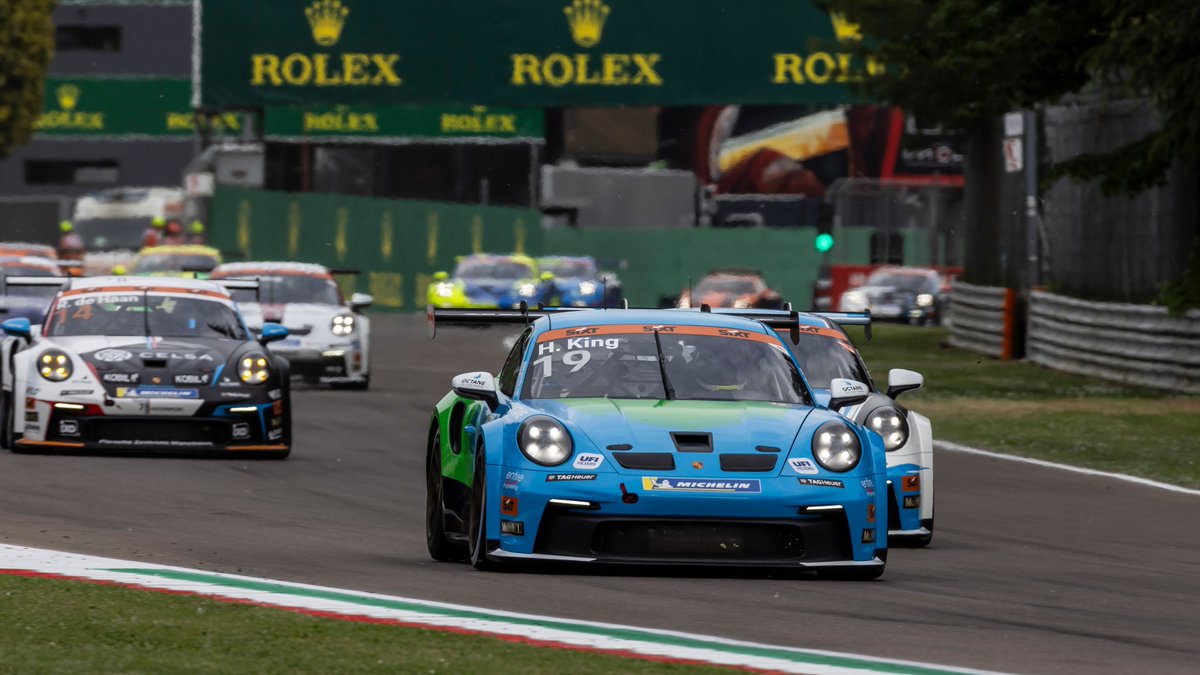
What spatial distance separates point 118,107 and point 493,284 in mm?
48670

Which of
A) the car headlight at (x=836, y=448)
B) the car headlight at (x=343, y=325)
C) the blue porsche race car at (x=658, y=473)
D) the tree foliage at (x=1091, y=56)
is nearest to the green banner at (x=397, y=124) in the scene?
the tree foliage at (x=1091, y=56)

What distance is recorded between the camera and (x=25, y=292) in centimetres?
2708

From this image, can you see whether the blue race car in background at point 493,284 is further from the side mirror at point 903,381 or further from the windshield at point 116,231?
the side mirror at point 903,381

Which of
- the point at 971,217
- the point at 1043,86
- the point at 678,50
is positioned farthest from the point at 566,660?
the point at 678,50

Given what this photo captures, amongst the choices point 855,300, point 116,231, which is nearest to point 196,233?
point 116,231

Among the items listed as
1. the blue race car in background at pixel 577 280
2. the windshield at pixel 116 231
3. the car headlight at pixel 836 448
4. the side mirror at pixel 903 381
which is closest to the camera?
the car headlight at pixel 836 448

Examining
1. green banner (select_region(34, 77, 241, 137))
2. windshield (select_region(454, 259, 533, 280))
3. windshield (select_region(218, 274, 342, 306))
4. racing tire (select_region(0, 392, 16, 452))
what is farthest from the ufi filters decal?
green banner (select_region(34, 77, 241, 137))

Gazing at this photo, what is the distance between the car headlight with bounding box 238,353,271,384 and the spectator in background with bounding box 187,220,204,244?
3634 centimetres

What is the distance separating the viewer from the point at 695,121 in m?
75.1

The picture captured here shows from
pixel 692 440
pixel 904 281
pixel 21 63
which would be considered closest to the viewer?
pixel 692 440

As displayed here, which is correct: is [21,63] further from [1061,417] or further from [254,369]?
[254,369]

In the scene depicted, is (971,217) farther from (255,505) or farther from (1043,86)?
(255,505)

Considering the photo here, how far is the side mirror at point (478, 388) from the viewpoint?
1034cm

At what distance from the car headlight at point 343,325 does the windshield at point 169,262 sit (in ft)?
37.4
